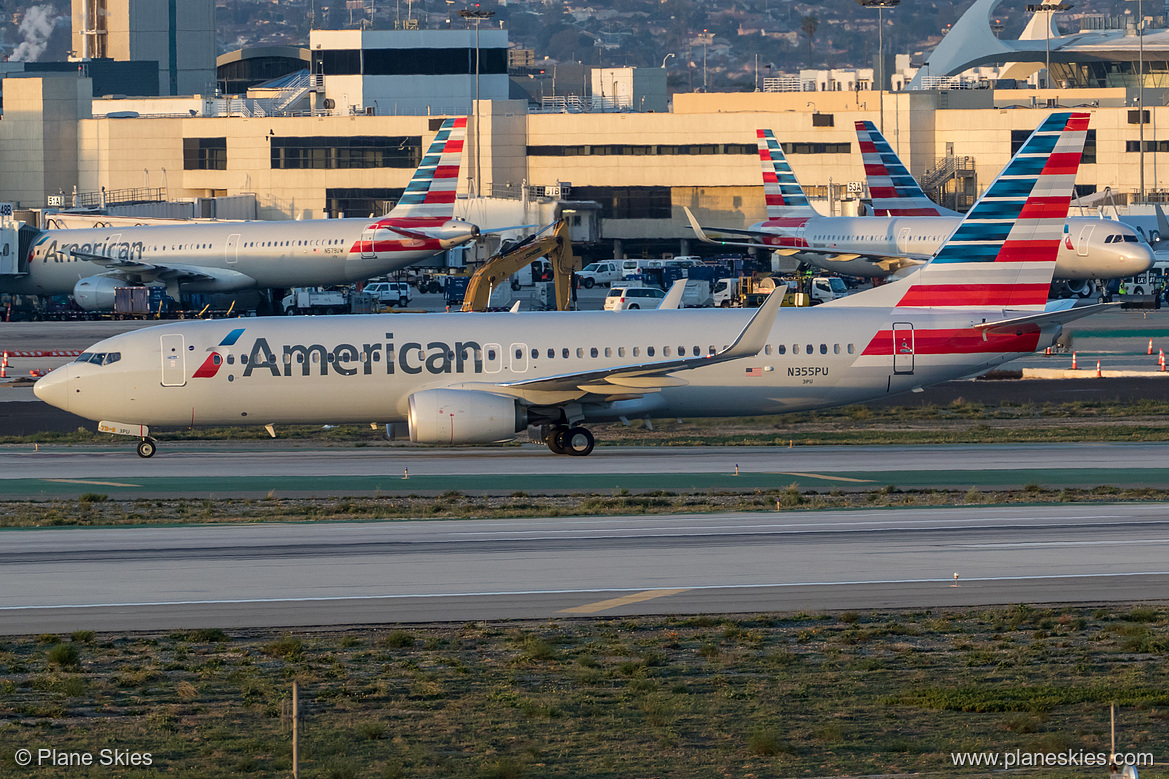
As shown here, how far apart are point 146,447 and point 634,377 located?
43.0 ft

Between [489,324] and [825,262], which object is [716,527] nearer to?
[489,324]

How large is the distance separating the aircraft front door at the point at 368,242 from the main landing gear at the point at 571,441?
142 ft

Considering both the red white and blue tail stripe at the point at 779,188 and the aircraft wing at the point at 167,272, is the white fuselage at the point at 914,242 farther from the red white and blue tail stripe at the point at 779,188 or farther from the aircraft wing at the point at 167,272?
the aircraft wing at the point at 167,272

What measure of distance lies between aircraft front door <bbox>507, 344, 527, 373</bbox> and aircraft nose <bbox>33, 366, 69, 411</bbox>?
11.4 m

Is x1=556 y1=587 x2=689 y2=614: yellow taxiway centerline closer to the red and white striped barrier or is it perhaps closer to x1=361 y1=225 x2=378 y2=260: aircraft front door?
the red and white striped barrier

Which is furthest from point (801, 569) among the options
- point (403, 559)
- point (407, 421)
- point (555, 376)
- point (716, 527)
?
point (407, 421)

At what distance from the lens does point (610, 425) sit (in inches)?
1735

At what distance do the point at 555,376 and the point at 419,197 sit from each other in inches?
1787

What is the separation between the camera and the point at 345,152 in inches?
4702

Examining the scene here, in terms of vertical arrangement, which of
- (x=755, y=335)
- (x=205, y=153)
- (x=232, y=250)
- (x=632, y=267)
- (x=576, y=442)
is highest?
(x=205, y=153)

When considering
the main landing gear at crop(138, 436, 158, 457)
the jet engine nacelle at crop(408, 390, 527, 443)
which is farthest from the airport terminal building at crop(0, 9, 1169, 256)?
the jet engine nacelle at crop(408, 390, 527, 443)

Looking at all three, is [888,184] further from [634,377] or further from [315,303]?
[634,377]

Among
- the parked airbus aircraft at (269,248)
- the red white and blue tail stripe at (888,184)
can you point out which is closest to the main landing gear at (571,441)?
the parked airbus aircraft at (269,248)

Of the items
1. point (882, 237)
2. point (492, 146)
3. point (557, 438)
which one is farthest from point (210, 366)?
point (492, 146)
